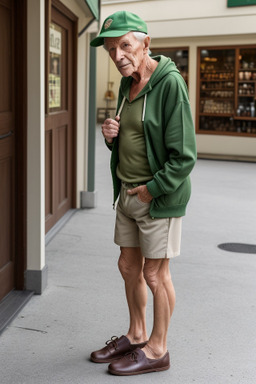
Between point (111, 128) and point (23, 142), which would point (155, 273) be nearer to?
point (111, 128)

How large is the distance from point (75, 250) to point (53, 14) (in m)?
2.61

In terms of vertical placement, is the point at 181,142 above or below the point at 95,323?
above

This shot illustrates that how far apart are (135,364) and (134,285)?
44 cm

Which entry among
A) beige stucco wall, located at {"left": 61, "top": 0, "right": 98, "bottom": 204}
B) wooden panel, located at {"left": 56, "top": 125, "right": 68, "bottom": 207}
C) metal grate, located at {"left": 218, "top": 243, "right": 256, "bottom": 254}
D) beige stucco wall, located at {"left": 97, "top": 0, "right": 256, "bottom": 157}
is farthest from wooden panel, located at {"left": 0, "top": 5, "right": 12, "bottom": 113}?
beige stucco wall, located at {"left": 97, "top": 0, "right": 256, "bottom": 157}

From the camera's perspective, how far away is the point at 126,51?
283cm

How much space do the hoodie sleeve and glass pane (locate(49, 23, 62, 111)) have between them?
3.63 metres

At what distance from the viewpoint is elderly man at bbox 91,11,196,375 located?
282 centimetres

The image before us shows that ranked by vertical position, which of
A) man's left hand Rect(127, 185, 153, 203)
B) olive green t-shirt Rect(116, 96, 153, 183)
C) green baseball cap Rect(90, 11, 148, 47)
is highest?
green baseball cap Rect(90, 11, 148, 47)

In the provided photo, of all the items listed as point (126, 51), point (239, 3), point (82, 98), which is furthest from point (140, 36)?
point (239, 3)

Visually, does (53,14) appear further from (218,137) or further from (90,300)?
(218,137)

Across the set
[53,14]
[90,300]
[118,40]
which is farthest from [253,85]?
[118,40]

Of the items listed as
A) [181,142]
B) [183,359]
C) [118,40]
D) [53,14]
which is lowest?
[183,359]

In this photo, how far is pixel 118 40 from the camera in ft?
9.20

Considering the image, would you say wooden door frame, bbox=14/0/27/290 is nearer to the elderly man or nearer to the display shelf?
the elderly man
